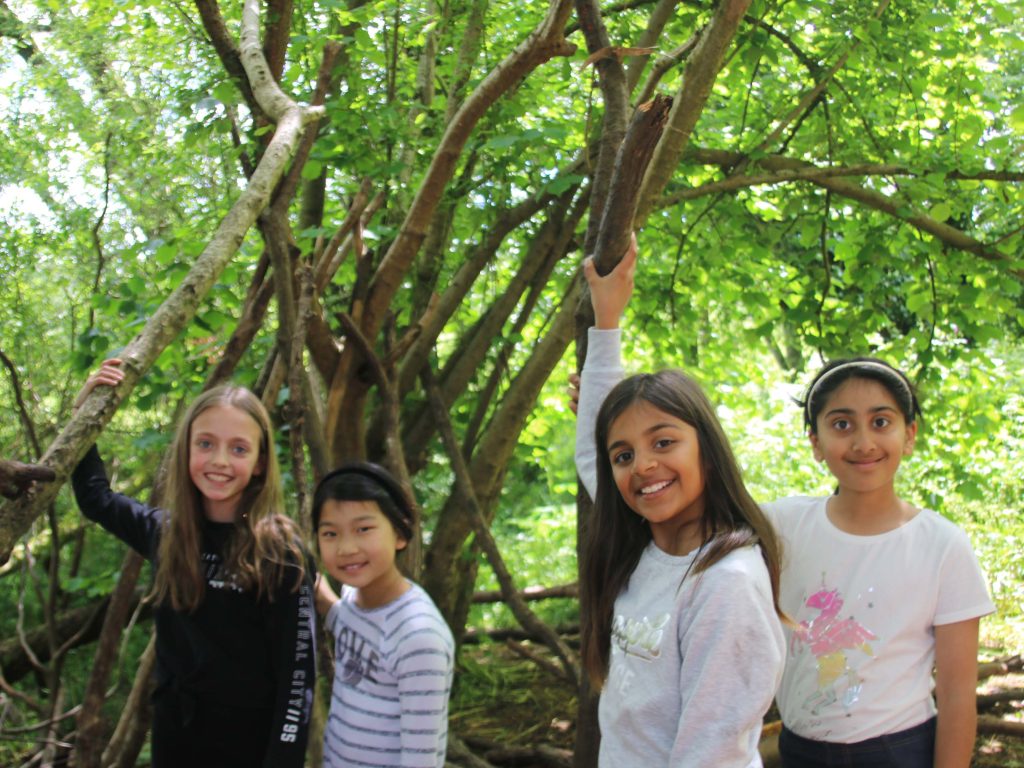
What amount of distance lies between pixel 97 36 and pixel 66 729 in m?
2.90

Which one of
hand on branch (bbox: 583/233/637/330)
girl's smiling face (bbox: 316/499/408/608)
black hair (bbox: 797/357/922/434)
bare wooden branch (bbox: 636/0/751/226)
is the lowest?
girl's smiling face (bbox: 316/499/408/608)

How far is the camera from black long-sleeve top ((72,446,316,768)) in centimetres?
207

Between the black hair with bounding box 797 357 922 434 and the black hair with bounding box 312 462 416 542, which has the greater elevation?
the black hair with bounding box 797 357 922 434

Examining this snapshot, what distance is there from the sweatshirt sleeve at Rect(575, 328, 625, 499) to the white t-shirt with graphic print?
1.27 feet

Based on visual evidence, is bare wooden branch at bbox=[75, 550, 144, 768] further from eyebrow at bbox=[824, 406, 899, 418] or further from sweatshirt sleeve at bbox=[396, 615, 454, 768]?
eyebrow at bbox=[824, 406, 899, 418]

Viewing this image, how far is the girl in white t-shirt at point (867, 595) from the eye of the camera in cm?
181

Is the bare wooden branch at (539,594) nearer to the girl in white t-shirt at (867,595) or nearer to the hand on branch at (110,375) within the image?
the girl in white t-shirt at (867,595)

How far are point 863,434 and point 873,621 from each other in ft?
1.17

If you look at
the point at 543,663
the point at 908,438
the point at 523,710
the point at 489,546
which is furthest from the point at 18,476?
the point at 523,710

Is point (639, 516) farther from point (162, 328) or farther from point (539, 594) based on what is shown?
point (539, 594)

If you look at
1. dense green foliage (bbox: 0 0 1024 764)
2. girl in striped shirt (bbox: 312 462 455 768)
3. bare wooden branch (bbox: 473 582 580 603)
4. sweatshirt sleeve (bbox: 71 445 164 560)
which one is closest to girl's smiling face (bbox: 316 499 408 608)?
girl in striped shirt (bbox: 312 462 455 768)

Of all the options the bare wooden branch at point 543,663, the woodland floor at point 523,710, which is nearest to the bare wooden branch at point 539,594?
the woodland floor at point 523,710

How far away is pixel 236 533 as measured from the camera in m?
2.19

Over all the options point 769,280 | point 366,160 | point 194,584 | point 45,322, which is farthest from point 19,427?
point 769,280
